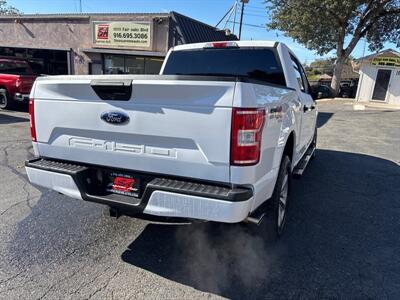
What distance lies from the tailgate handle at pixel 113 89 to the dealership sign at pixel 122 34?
1373 cm

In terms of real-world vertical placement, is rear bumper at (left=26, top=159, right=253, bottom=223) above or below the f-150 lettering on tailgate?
below

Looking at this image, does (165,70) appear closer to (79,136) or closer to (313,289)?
(79,136)

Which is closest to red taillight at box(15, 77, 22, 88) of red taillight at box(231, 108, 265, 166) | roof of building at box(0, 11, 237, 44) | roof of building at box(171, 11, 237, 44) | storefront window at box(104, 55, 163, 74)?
storefront window at box(104, 55, 163, 74)

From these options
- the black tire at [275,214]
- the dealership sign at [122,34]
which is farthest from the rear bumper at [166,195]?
the dealership sign at [122,34]

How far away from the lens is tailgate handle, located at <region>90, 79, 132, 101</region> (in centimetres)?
257

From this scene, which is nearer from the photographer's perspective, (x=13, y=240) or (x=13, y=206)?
(x=13, y=240)

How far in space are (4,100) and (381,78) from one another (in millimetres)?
24456

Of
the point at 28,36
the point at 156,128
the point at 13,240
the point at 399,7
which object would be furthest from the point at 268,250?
the point at 399,7

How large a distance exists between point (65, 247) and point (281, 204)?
2376 millimetres

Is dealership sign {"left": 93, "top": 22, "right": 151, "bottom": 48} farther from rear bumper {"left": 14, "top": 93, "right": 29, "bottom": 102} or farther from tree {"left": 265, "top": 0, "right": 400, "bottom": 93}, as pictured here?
tree {"left": 265, "top": 0, "right": 400, "bottom": 93}

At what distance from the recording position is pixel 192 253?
10.7ft

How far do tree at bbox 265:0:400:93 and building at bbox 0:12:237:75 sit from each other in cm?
656

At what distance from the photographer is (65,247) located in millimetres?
3250

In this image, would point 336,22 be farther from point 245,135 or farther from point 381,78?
point 245,135
